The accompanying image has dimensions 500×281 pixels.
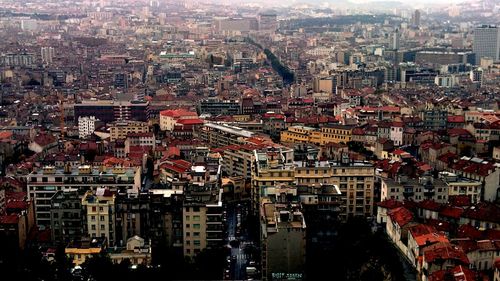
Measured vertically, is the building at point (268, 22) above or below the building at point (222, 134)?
above

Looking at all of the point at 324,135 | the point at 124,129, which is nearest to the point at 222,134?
the point at 324,135

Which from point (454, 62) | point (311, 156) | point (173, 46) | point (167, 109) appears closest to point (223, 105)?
point (167, 109)

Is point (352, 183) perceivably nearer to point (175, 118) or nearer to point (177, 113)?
point (175, 118)

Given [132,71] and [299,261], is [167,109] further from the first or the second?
[299,261]

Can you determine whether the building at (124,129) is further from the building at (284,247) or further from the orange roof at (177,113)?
the building at (284,247)

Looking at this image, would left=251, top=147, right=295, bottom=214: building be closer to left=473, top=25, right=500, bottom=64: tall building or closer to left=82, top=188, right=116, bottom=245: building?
left=82, top=188, right=116, bottom=245: building

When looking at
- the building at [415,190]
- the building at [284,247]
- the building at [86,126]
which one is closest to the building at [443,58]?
the building at [86,126]
